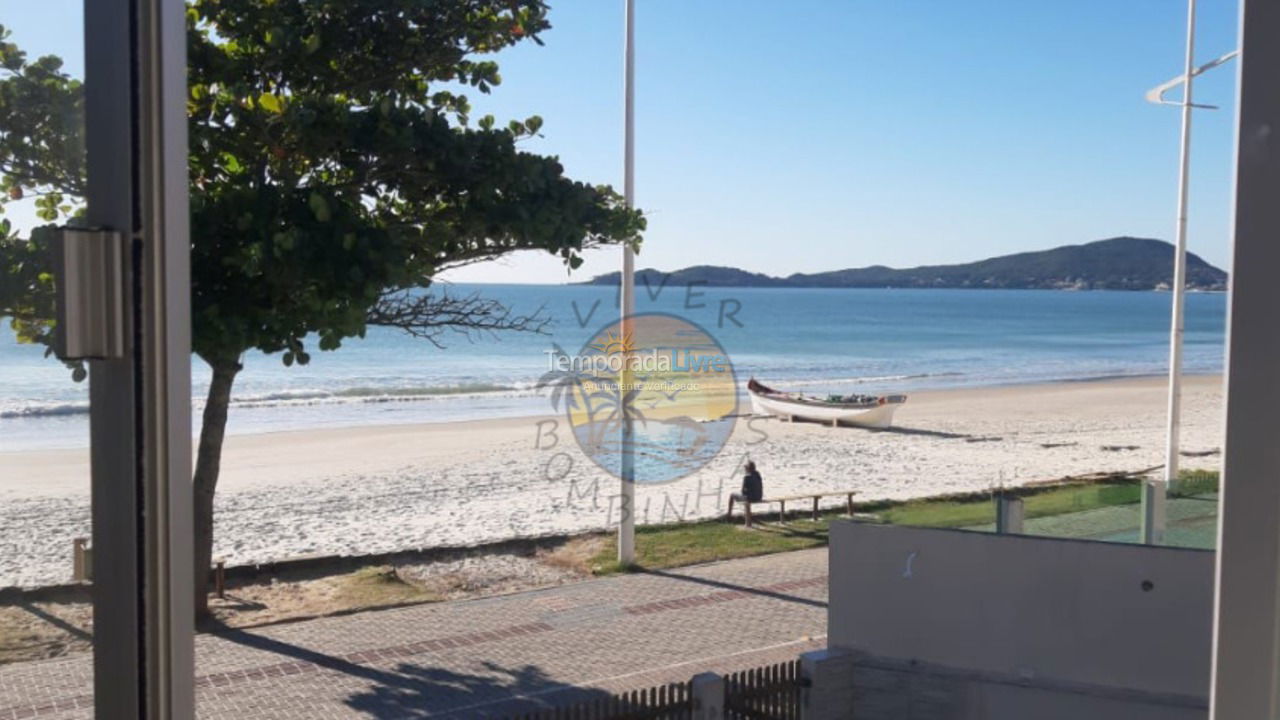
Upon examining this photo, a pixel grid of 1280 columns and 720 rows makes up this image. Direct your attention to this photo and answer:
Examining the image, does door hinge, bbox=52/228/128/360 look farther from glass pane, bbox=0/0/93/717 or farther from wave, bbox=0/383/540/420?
wave, bbox=0/383/540/420

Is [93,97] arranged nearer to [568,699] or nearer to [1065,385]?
[568,699]

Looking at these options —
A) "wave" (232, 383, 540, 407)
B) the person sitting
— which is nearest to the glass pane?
the person sitting

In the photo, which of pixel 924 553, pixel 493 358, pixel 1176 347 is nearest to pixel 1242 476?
pixel 924 553

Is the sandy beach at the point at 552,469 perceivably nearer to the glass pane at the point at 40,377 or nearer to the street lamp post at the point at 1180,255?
the street lamp post at the point at 1180,255

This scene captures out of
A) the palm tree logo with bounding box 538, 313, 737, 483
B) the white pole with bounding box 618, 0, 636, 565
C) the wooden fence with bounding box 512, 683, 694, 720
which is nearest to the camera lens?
the wooden fence with bounding box 512, 683, 694, 720

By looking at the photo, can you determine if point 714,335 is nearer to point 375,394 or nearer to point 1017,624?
point 375,394

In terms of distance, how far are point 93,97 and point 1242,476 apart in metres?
1.15

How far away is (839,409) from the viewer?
101 ft

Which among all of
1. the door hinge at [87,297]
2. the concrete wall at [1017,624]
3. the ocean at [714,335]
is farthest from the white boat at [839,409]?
the door hinge at [87,297]

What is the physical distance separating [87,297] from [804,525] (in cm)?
1581

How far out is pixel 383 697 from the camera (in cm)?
898

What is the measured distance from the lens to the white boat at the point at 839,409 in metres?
30.5

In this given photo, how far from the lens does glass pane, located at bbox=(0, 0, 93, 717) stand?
112 centimetres

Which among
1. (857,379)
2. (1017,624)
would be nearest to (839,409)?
(857,379)
